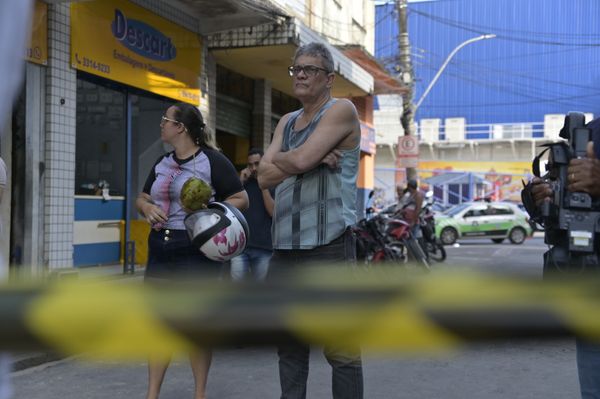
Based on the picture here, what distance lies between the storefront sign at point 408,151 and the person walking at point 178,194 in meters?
14.5

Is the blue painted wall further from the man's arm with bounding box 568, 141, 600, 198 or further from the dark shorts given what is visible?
the man's arm with bounding box 568, 141, 600, 198

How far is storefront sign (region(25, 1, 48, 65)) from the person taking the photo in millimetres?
7488

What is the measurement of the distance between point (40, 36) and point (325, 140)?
579 centimetres

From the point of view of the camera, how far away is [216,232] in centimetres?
335

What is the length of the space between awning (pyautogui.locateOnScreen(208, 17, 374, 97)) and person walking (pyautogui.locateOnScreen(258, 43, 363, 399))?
7.02 m

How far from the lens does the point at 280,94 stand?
16.7 meters

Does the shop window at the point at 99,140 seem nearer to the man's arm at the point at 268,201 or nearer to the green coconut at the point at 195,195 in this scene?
the man's arm at the point at 268,201

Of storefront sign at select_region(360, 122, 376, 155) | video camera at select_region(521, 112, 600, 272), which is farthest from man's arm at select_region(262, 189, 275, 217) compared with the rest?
storefront sign at select_region(360, 122, 376, 155)

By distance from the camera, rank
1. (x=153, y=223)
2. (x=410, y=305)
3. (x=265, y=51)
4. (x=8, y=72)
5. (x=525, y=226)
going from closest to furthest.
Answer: (x=410, y=305), (x=8, y=72), (x=153, y=223), (x=265, y=51), (x=525, y=226)

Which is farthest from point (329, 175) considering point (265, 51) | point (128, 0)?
point (265, 51)

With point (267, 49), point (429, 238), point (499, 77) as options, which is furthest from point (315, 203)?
point (499, 77)

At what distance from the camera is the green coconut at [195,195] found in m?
3.56

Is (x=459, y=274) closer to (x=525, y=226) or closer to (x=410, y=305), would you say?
(x=410, y=305)

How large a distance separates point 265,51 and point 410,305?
11.9 m
